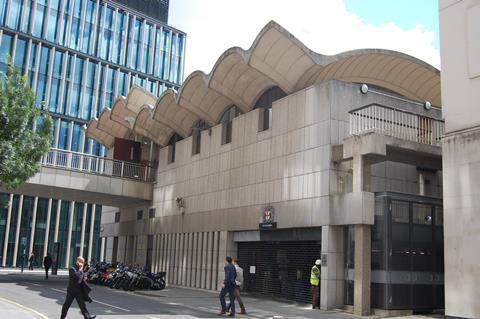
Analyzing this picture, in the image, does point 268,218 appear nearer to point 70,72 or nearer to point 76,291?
point 76,291

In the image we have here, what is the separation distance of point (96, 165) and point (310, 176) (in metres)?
16.5

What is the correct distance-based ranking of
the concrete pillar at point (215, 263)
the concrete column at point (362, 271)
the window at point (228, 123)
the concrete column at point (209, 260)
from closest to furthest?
the concrete column at point (362, 271) → the concrete pillar at point (215, 263) → the concrete column at point (209, 260) → the window at point (228, 123)

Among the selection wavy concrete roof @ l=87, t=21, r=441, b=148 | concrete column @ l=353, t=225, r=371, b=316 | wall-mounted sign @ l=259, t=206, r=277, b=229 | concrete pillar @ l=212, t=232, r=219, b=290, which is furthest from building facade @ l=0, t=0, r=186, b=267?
concrete column @ l=353, t=225, r=371, b=316

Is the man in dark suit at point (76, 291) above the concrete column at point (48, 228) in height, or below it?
below

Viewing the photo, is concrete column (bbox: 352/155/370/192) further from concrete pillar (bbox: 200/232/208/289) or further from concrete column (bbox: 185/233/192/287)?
concrete column (bbox: 185/233/192/287)

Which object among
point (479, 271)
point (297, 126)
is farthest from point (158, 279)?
point (479, 271)

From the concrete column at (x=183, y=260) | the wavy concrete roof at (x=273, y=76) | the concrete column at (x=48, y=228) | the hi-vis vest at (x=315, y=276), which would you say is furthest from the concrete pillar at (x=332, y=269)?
the concrete column at (x=48, y=228)

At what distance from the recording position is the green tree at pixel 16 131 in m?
19.0

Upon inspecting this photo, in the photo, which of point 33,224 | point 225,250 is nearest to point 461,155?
point 225,250

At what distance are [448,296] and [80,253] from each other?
167ft

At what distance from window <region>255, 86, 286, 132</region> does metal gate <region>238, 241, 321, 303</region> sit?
17.2 ft

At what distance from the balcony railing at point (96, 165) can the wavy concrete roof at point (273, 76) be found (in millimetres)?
3930

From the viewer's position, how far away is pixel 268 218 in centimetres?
2277

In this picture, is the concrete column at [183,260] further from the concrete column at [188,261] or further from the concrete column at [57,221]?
the concrete column at [57,221]
